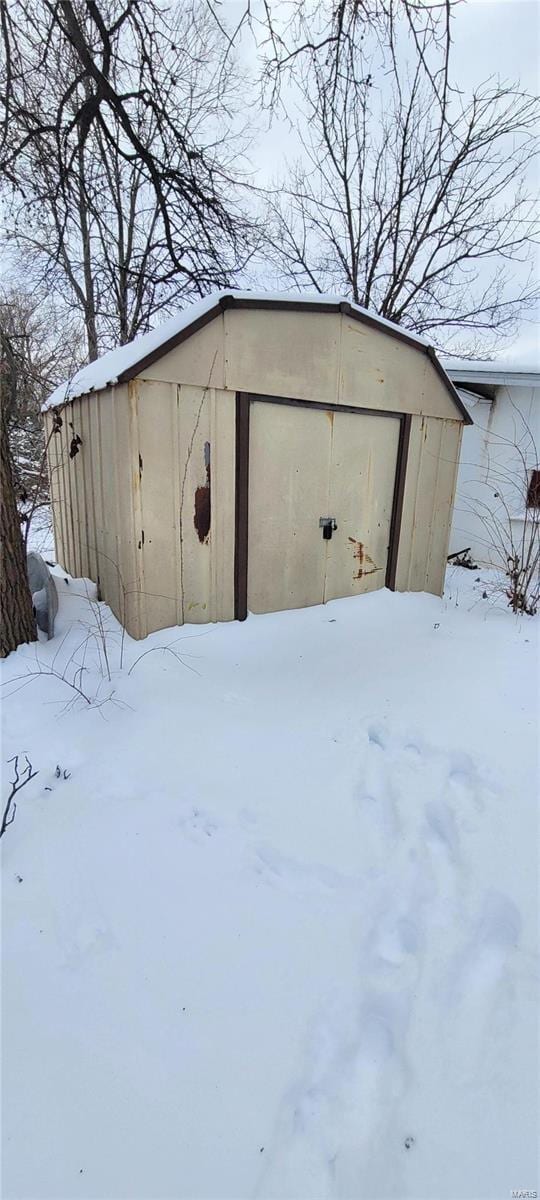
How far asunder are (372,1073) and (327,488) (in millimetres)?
3739

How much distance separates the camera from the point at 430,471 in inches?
208

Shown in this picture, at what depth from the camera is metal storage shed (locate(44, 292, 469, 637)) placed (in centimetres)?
341

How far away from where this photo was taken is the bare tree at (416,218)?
10172 millimetres

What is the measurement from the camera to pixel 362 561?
16.1 ft

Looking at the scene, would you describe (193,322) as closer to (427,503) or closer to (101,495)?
(101,495)

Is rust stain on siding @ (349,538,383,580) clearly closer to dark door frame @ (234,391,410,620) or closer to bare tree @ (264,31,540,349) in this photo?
dark door frame @ (234,391,410,620)

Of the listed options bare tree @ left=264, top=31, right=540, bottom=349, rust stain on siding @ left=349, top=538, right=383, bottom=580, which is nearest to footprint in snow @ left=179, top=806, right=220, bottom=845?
rust stain on siding @ left=349, top=538, right=383, bottom=580

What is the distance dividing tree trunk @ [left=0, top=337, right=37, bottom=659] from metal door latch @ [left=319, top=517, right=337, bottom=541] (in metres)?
2.33

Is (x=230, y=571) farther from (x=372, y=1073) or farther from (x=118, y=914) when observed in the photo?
(x=372, y=1073)

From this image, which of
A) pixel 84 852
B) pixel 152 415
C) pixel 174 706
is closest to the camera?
pixel 84 852

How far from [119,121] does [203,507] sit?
2.93 m

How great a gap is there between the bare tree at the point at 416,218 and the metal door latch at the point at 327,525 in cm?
941

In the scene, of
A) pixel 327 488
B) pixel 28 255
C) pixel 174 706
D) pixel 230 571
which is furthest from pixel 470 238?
pixel 174 706

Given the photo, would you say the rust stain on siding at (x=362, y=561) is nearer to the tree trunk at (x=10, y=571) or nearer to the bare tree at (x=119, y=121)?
the tree trunk at (x=10, y=571)
